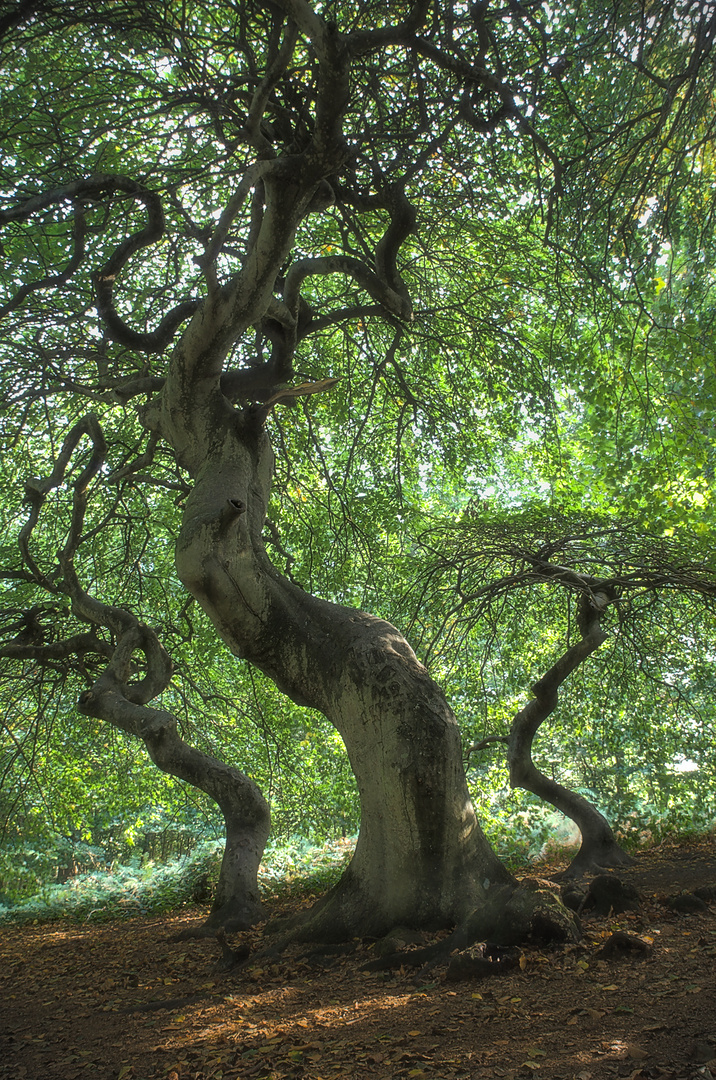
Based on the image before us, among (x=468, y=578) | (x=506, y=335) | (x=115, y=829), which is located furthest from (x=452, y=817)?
(x=115, y=829)

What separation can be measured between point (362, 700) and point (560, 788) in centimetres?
412

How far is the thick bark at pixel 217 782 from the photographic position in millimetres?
5656

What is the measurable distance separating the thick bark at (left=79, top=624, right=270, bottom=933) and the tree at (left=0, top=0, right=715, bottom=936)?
1.0 inches

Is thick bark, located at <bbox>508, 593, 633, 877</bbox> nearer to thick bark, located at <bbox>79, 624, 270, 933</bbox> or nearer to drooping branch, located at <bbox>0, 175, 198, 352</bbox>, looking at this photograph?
thick bark, located at <bbox>79, 624, 270, 933</bbox>

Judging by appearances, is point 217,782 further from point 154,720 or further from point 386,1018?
point 386,1018

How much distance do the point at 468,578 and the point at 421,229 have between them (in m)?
3.87

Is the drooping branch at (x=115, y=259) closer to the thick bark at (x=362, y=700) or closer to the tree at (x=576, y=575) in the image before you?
the thick bark at (x=362, y=700)

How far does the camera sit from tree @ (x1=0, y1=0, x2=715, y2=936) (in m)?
3.98

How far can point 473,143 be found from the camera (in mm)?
5781

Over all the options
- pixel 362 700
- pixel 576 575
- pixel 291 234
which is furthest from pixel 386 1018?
pixel 576 575

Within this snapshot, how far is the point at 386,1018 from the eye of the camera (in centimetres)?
268

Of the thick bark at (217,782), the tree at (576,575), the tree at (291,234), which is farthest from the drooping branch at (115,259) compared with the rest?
the tree at (576,575)

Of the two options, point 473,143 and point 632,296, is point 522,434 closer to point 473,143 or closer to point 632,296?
point 632,296

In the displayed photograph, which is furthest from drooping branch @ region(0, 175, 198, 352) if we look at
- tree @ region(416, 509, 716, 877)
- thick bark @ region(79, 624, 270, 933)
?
tree @ region(416, 509, 716, 877)
